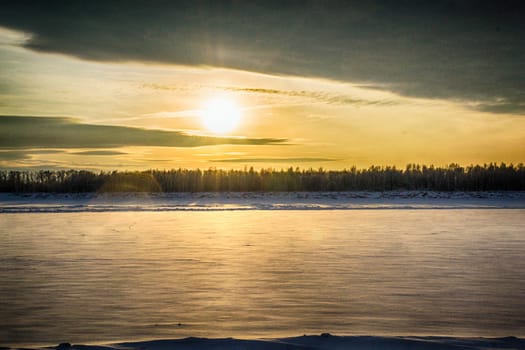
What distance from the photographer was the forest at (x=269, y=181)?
120 feet

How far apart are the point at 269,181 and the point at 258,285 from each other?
30278 millimetres

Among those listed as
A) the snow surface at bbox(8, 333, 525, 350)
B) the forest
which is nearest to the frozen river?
the snow surface at bbox(8, 333, 525, 350)

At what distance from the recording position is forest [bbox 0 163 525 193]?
36500 mm

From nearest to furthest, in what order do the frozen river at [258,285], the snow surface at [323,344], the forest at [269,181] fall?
the snow surface at [323,344] → the frozen river at [258,285] → the forest at [269,181]

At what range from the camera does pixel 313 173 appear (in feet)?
132

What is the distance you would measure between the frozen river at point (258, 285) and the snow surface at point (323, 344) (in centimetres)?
31

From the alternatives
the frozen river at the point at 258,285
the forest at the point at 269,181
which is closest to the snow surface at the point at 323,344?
the frozen river at the point at 258,285

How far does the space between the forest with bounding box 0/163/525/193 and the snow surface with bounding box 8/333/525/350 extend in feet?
104

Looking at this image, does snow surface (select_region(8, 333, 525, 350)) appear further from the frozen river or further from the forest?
the forest

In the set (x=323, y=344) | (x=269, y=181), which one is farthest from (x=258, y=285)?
(x=269, y=181)

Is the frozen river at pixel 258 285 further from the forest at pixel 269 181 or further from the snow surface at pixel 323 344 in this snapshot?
the forest at pixel 269 181

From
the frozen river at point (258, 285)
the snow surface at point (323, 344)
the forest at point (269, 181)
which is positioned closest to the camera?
the snow surface at point (323, 344)

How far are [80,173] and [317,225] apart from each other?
26130 millimetres

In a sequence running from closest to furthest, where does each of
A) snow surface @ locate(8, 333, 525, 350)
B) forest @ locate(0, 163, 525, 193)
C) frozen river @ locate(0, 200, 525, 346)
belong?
snow surface @ locate(8, 333, 525, 350), frozen river @ locate(0, 200, 525, 346), forest @ locate(0, 163, 525, 193)
